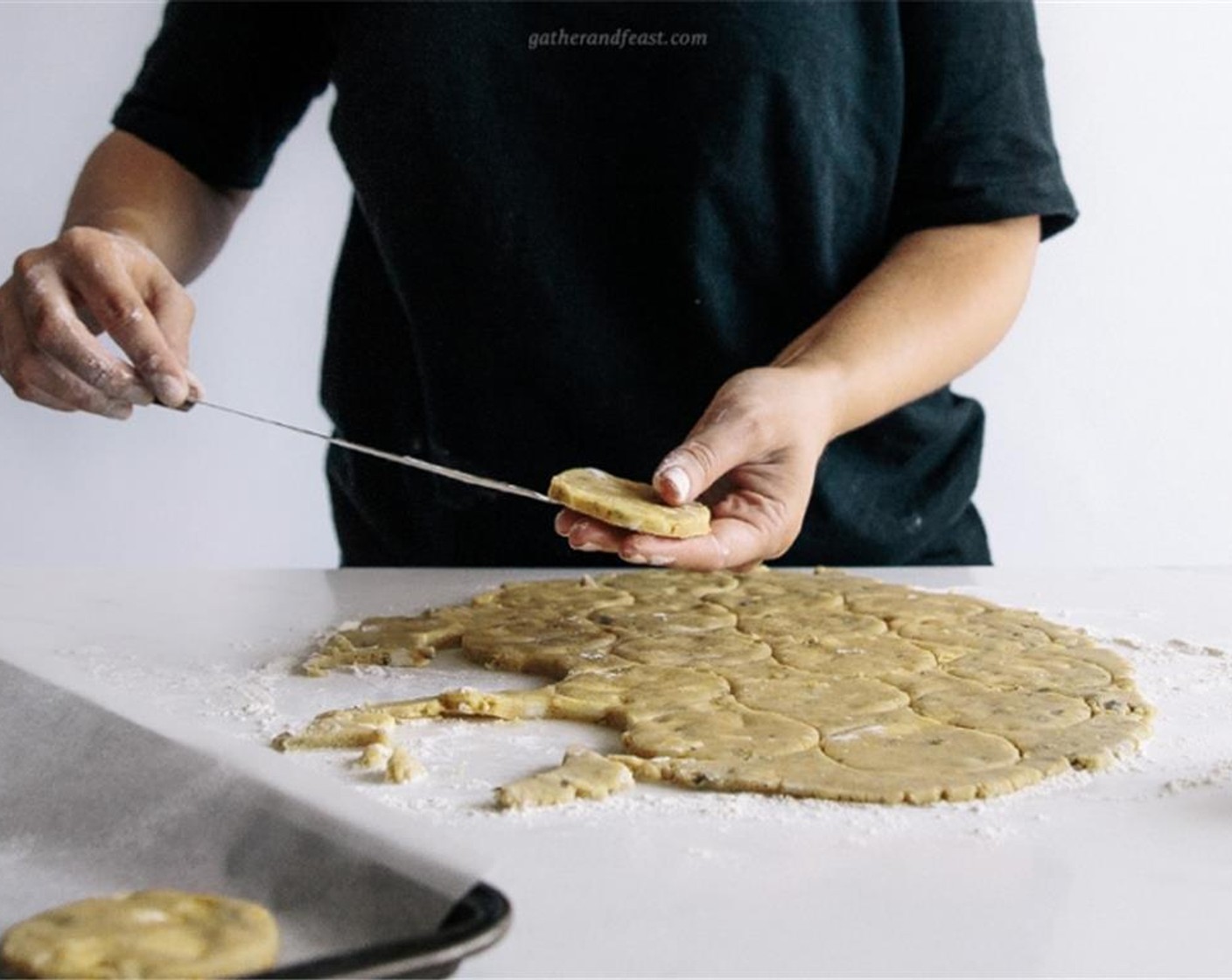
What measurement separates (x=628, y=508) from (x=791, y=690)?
0.60 feet

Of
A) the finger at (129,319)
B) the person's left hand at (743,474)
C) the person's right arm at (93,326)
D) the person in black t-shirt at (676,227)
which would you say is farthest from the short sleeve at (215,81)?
the person's left hand at (743,474)

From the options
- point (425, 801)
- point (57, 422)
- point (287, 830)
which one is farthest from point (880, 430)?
point (57, 422)

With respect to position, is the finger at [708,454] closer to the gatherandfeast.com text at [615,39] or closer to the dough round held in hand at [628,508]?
the dough round held in hand at [628,508]

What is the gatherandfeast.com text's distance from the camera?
1.64m

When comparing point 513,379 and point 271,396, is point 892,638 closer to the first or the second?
point 513,379

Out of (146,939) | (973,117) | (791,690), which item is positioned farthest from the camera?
(973,117)

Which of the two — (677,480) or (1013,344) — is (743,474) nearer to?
(677,480)

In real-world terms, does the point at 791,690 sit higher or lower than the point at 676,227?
lower

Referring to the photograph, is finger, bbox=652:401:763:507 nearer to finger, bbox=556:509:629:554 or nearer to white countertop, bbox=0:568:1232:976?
finger, bbox=556:509:629:554

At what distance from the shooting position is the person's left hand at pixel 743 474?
1.27 m

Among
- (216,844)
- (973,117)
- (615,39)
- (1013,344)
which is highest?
(615,39)

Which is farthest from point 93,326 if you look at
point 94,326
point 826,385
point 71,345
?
point 826,385

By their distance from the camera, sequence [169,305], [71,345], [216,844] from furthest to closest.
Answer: [169,305] → [71,345] → [216,844]

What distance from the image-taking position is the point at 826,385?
4.75 feet
